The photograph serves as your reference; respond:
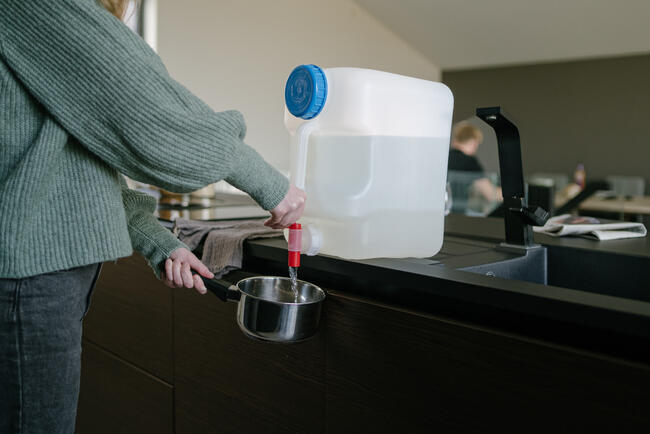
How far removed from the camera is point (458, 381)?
75cm

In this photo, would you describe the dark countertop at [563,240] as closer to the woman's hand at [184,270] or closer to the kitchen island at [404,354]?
the kitchen island at [404,354]

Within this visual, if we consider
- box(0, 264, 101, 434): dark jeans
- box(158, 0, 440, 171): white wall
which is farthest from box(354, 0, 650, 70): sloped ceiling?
box(0, 264, 101, 434): dark jeans

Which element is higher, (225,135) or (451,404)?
(225,135)

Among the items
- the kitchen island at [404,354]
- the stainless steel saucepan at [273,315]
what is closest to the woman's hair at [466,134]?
the kitchen island at [404,354]

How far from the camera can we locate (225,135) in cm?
79

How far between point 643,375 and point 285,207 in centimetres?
52

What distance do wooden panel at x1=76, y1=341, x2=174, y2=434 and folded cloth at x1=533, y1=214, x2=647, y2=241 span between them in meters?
0.98

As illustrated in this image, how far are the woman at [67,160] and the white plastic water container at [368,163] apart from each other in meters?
0.20

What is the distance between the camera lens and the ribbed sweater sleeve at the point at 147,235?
3.17ft

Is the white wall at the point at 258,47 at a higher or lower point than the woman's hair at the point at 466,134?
higher

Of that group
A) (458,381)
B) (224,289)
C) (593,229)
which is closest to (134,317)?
(224,289)

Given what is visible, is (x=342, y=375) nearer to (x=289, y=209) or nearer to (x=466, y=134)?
(x=289, y=209)

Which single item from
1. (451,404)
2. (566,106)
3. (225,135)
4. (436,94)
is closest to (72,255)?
(225,135)

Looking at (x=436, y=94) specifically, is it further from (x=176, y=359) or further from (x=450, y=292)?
(x=176, y=359)
